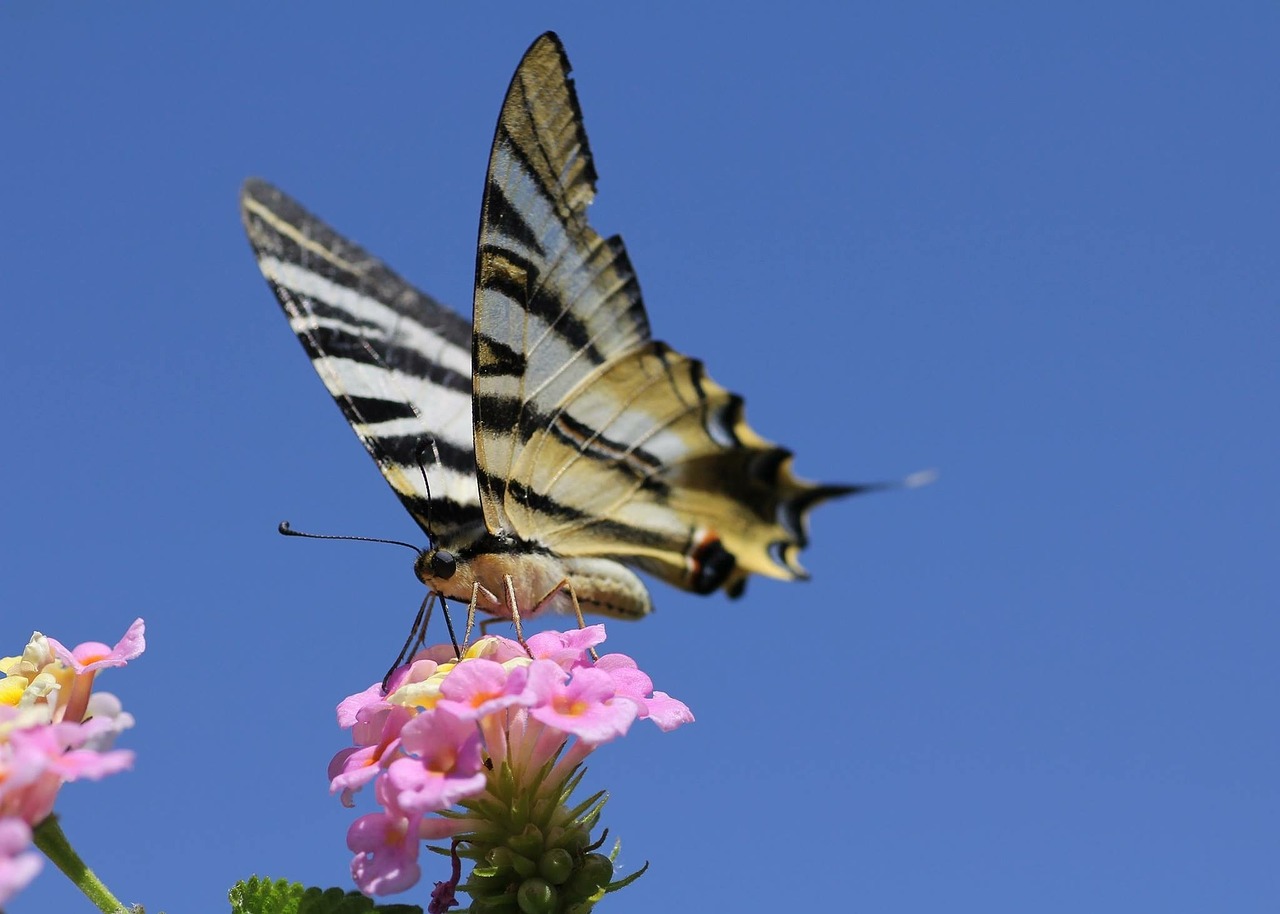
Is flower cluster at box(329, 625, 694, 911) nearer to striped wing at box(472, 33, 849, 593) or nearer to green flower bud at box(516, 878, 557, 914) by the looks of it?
green flower bud at box(516, 878, 557, 914)

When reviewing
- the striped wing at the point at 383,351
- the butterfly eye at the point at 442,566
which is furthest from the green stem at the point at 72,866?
the striped wing at the point at 383,351

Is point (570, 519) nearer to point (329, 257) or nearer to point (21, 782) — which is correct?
Answer: point (329, 257)

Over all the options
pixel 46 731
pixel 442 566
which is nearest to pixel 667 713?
pixel 442 566

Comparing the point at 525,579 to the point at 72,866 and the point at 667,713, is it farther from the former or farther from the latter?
the point at 72,866

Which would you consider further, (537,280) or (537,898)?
(537,280)

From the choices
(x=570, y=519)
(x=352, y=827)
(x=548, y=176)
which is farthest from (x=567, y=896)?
(x=548, y=176)

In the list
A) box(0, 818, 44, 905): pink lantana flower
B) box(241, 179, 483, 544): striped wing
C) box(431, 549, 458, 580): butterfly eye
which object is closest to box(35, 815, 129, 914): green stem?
box(0, 818, 44, 905): pink lantana flower
